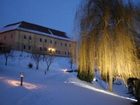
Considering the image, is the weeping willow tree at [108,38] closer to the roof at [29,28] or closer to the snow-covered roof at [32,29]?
the snow-covered roof at [32,29]

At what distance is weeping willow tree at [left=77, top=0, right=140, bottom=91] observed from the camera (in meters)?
19.2

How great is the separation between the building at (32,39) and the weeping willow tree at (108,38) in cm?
4171

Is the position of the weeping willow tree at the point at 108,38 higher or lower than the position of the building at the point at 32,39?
lower

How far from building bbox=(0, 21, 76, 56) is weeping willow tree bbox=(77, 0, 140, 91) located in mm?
41712

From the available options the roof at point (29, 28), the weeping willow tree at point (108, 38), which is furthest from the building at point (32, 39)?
the weeping willow tree at point (108, 38)

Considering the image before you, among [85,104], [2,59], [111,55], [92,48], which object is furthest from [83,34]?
[2,59]

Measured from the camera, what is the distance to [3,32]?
72.9 m

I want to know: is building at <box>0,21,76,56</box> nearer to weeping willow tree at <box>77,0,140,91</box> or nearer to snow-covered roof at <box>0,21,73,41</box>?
snow-covered roof at <box>0,21,73,41</box>

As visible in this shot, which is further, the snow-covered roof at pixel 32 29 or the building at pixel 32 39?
the snow-covered roof at pixel 32 29

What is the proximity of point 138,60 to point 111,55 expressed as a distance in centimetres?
196

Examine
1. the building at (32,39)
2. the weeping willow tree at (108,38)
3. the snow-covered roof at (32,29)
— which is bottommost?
the weeping willow tree at (108,38)

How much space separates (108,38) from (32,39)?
52.8 metres

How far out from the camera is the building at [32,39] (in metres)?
67.2

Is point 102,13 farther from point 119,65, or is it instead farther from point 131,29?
point 119,65
